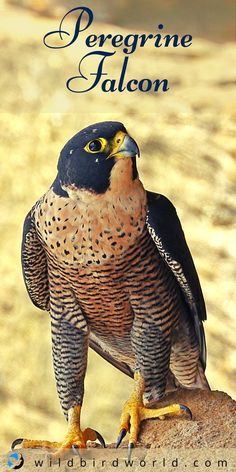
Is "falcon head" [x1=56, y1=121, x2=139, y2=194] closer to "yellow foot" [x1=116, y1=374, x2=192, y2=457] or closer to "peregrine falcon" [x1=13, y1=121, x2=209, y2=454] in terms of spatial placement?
"peregrine falcon" [x1=13, y1=121, x2=209, y2=454]

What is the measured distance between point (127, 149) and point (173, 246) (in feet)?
1.46

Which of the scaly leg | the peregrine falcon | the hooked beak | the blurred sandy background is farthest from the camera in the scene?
the blurred sandy background

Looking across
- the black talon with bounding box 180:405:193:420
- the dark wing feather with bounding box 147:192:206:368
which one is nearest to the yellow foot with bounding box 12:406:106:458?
the black talon with bounding box 180:405:193:420

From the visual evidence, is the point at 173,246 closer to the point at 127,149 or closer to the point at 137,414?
the point at 127,149

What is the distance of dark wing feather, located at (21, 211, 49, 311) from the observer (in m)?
3.16

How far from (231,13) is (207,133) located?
72cm

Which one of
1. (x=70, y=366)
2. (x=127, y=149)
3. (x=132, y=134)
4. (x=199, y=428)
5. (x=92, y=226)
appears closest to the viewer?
(x=127, y=149)

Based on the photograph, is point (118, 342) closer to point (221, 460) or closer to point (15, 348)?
point (221, 460)

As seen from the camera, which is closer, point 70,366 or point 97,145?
point 97,145

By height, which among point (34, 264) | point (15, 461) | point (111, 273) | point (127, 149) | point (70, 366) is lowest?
point (15, 461)

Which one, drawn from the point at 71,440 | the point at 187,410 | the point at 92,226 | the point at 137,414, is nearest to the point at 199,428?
the point at 187,410

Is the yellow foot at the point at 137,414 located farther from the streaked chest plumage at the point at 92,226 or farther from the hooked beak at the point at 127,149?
the hooked beak at the point at 127,149

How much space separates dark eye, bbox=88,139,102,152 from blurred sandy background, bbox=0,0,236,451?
2265 mm

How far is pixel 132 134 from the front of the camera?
208 inches
